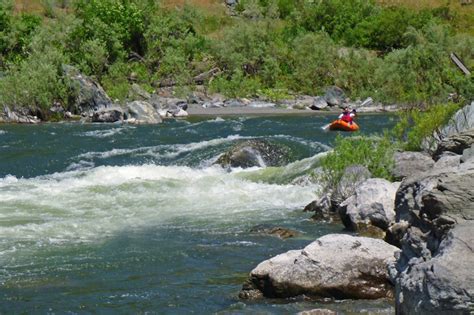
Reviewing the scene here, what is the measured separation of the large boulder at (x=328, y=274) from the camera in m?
8.62

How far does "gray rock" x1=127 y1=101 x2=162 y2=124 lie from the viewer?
3344 cm

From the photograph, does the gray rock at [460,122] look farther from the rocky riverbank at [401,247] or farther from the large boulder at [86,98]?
the large boulder at [86,98]

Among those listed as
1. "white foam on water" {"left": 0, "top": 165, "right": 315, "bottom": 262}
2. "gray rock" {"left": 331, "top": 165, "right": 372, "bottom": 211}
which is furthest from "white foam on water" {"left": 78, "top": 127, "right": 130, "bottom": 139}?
"gray rock" {"left": 331, "top": 165, "right": 372, "bottom": 211}

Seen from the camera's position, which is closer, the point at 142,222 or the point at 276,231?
the point at 276,231

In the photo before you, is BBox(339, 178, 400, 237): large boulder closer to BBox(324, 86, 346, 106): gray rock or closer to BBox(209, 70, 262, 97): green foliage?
BBox(324, 86, 346, 106): gray rock

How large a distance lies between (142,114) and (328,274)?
26068mm

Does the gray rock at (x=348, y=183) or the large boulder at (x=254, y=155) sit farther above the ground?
the gray rock at (x=348, y=183)

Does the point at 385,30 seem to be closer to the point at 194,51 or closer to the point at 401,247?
the point at 194,51

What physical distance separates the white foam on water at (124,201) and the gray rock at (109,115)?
1334 centimetres

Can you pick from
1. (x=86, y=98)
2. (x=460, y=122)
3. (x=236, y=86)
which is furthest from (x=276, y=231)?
(x=236, y=86)

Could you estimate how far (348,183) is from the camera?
14.5 metres

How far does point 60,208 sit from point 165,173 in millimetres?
5295

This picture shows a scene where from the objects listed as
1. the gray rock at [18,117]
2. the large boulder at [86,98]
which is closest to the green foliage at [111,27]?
the large boulder at [86,98]

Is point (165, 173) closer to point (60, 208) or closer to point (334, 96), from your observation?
point (60, 208)
